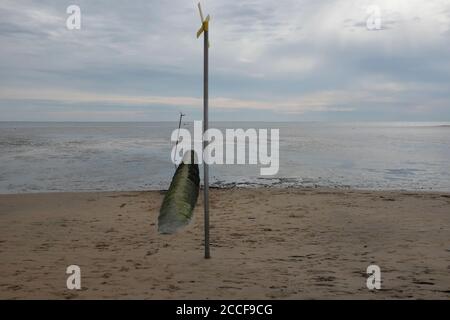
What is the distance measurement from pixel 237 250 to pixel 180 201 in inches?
190

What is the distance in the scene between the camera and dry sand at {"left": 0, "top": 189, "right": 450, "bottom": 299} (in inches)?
240

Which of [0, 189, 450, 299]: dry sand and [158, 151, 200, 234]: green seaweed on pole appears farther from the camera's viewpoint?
[158, 151, 200, 234]: green seaweed on pole

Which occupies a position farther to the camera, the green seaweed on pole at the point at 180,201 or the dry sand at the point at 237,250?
the green seaweed on pole at the point at 180,201

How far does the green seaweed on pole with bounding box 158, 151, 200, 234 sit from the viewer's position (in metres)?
11.2

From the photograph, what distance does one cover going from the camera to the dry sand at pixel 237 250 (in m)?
6.09

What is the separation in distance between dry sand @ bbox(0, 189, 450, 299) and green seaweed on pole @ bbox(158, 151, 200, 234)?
1.19 feet

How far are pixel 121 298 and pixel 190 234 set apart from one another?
4.35 m

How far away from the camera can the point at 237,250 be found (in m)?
8.46

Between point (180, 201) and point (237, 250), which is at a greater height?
point (180, 201)

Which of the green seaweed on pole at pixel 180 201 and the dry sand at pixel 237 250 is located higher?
the green seaweed on pole at pixel 180 201

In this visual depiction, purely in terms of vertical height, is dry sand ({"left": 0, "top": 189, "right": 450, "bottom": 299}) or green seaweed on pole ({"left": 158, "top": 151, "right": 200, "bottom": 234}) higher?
green seaweed on pole ({"left": 158, "top": 151, "right": 200, "bottom": 234})

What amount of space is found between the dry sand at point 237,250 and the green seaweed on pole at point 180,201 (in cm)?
36

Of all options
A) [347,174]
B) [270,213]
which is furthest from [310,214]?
[347,174]

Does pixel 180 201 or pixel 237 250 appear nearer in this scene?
pixel 237 250
